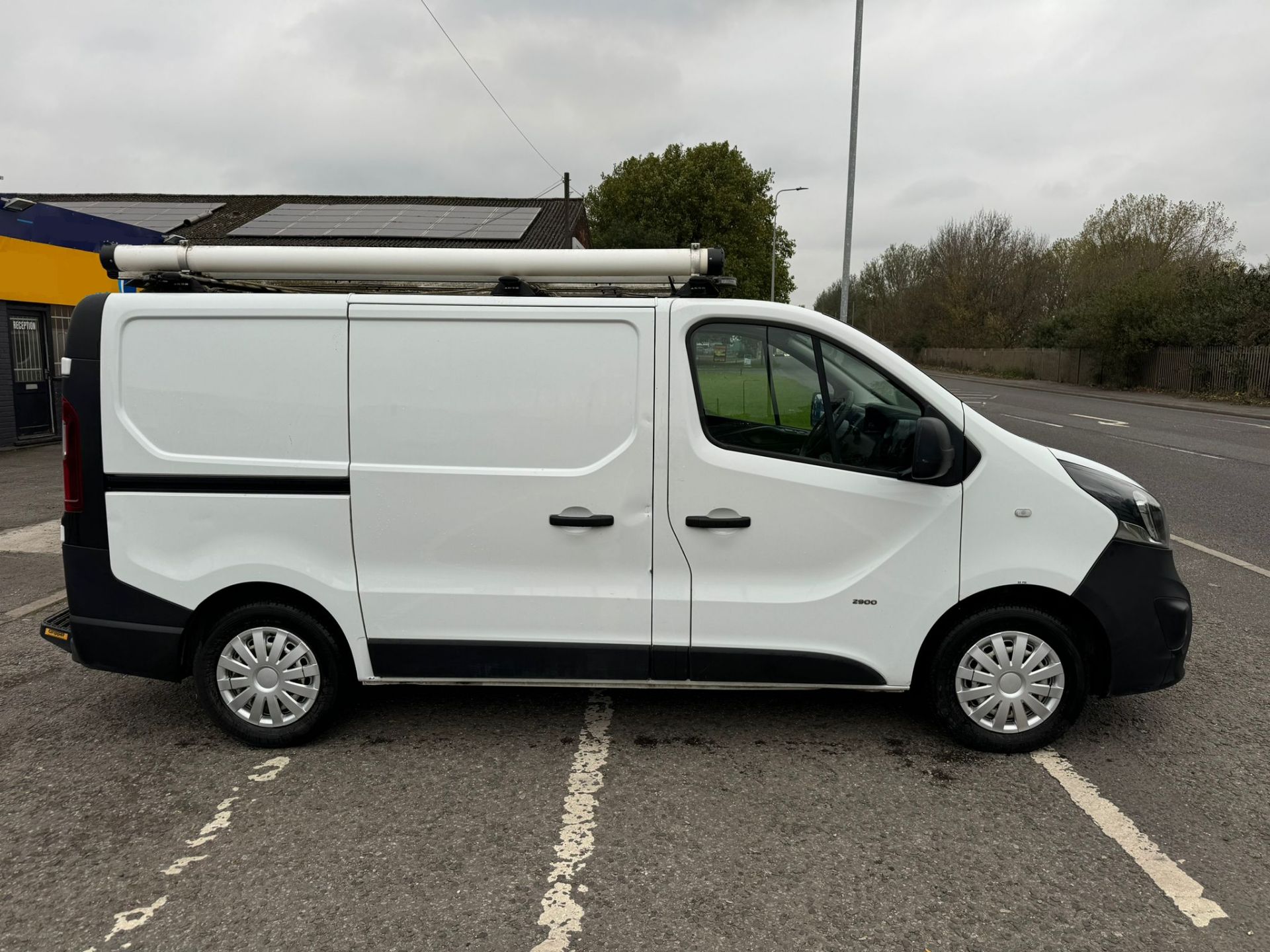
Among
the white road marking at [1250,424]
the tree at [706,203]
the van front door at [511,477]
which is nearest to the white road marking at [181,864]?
the van front door at [511,477]

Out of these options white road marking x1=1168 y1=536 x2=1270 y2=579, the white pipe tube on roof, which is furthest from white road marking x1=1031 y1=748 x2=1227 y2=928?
white road marking x1=1168 y1=536 x2=1270 y2=579

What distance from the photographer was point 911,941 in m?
2.48

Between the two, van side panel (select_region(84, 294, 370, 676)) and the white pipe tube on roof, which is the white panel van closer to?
van side panel (select_region(84, 294, 370, 676))

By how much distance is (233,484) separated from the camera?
11.5 ft

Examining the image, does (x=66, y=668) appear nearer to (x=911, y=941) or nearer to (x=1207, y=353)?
(x=911, y=941)

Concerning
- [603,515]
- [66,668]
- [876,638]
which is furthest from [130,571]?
[876,638]

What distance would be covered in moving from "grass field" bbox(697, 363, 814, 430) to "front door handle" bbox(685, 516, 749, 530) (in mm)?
404

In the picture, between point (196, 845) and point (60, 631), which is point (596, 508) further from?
point (60, 631)

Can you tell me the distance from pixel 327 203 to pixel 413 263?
30.2 meters

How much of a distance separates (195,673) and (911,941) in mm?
2919

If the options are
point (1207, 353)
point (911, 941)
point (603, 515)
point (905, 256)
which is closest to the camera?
point (911, 941)

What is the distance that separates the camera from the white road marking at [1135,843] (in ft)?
8.64

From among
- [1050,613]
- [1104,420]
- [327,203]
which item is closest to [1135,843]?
[1050,613]

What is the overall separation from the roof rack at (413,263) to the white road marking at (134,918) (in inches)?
92.6
